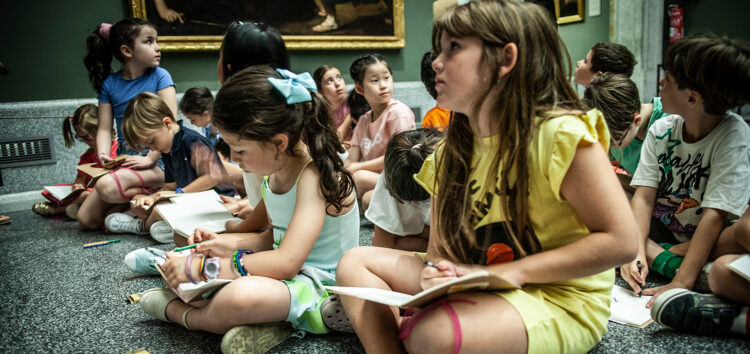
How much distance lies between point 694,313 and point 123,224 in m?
2.19

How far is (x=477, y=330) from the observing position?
0.74 m

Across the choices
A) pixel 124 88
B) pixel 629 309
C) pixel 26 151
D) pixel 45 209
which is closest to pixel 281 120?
pixel 629 309

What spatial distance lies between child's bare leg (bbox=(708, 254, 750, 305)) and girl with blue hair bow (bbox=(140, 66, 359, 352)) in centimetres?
83

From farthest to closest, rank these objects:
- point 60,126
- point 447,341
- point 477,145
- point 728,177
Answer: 1. point 60,126
2. point 728,177
3. point 477,145
4. point 447,341

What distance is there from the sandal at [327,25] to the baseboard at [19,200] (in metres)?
2.33

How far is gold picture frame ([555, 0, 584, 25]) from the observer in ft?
15.6

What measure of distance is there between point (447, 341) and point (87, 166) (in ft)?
7.91

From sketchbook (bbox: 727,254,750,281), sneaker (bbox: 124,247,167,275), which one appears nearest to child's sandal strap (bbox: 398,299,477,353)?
sketchbook (bbox: 727,254,750,281)

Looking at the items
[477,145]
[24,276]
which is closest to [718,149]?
[477,145]

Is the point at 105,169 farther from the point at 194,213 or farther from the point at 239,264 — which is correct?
the point at 239,264

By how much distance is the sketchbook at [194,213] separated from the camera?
5.26 feet

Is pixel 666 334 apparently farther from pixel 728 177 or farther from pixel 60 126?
pixel 60 126

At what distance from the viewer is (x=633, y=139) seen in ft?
5.77

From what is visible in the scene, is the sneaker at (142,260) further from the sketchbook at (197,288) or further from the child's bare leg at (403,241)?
the child's bare leg at (403,241)
